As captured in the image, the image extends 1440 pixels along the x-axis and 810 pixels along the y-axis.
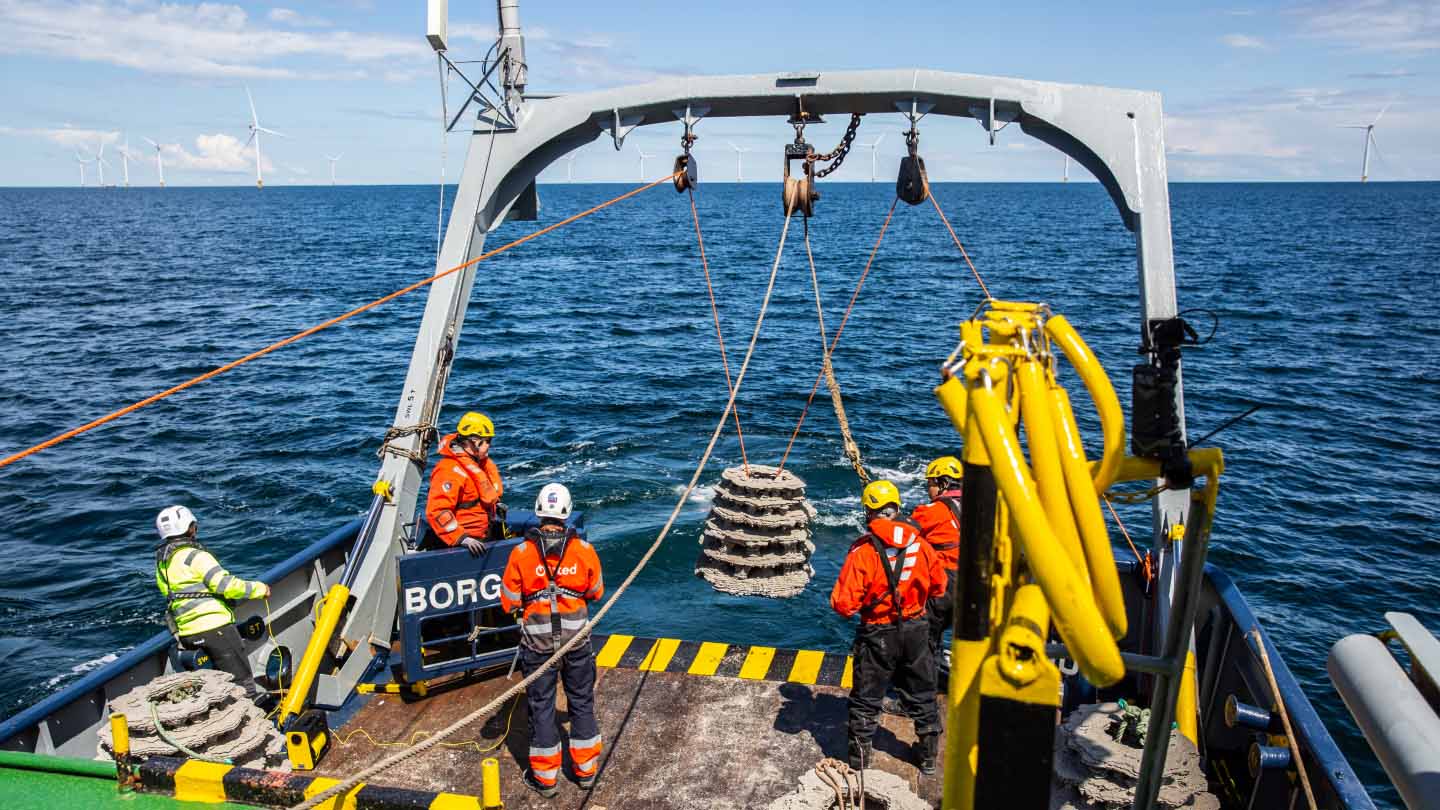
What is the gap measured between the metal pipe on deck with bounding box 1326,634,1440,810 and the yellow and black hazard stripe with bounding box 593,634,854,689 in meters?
5.62

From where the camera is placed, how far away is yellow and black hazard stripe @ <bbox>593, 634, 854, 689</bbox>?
26.0 feet

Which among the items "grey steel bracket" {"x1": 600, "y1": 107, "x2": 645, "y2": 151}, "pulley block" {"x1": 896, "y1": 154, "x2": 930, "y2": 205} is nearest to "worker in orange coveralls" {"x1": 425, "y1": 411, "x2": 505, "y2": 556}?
"grey steel bracket" {"x1": 600, "y1": 107, "x2": 645, "y2": 151}

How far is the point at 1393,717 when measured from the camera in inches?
83.6

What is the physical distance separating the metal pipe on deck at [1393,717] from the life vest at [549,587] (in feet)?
15.4

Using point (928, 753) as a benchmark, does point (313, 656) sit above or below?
above

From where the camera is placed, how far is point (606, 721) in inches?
286

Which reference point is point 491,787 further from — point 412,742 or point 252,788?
point 412,742

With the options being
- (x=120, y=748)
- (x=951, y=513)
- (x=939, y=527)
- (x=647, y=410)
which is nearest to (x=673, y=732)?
(x=939, y=527)

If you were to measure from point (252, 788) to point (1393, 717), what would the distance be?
4743mm

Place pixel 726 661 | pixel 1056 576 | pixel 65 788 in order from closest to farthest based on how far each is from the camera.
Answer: pixel 1056 576, pixel 65 788, pixel 726 661

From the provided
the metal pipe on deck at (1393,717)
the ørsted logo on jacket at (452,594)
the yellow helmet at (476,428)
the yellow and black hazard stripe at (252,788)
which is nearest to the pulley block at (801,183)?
the yellow helmet at (476,428)

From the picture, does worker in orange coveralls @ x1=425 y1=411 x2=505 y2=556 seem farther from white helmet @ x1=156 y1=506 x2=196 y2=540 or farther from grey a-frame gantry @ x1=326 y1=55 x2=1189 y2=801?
white helmet @ x1=156 y1=506 x2=196 y2=540

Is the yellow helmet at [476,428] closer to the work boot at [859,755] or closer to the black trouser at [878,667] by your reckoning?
the black trouser at [878,667]

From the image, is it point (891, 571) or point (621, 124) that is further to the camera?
point (621, 124)
